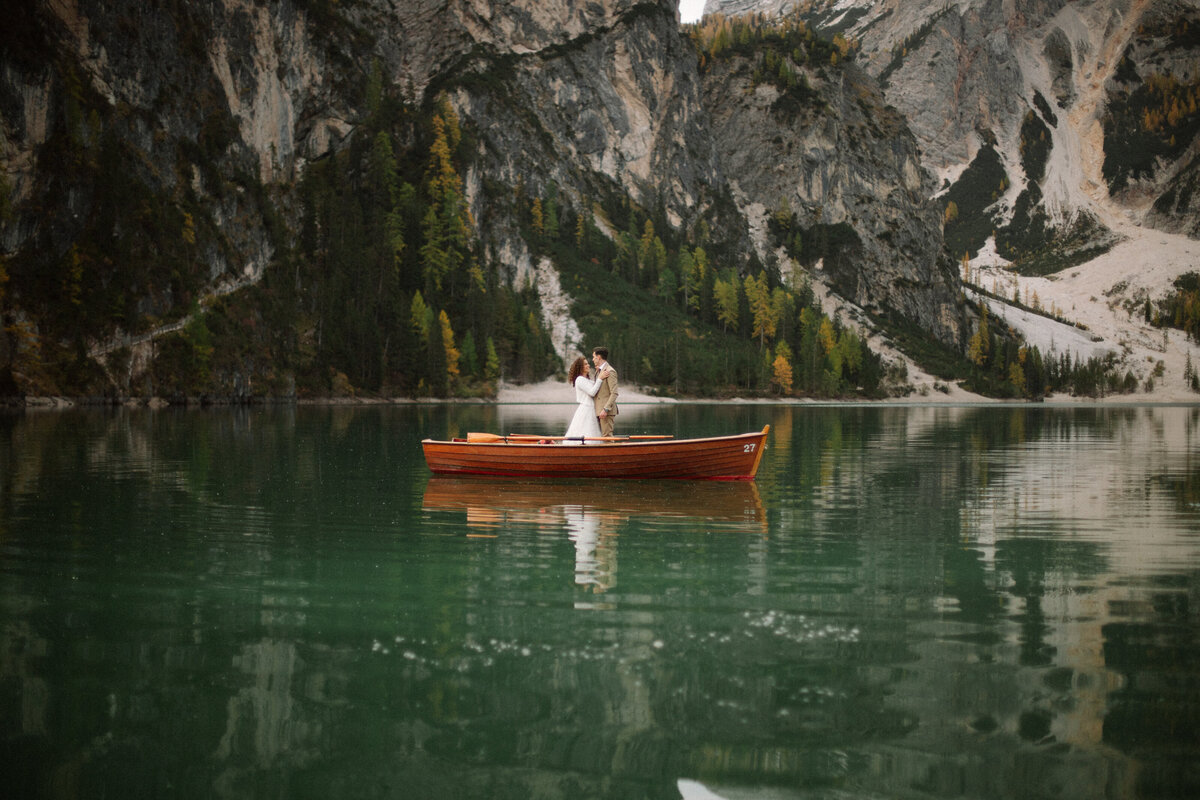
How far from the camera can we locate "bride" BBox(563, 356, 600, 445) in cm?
2283

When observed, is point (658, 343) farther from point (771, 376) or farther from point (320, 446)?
point (320, 446)

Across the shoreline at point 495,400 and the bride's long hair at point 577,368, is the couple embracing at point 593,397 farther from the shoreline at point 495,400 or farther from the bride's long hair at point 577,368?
the shoreline at point 495,400

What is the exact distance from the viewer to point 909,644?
8953mm

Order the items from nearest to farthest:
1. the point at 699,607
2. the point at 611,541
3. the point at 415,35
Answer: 1. the point at 699,607
2. the point at 611,541
3. the point at 415,35

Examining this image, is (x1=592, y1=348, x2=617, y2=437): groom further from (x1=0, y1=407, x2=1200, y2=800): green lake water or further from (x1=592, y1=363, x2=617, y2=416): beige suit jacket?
(x1=0, y1=407, x2=1200, y2=800): green lake water

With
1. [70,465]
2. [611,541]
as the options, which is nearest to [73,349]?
[70,465]

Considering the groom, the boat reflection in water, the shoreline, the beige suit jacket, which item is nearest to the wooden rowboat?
the boat reflection in water

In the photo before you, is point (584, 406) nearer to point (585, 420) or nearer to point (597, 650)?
point (585, 420)

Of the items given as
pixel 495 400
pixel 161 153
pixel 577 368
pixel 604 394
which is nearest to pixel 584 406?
pixel 604 394

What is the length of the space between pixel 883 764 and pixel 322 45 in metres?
167

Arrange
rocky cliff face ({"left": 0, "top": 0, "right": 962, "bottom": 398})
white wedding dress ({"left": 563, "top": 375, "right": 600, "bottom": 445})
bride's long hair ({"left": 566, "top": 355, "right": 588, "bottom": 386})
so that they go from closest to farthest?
bride's long hair ({"left": 566, "top": 355, "right": 588, "bottom": 386})
white wedding dress ({"left": 563, "top": 375, "right": 600, "bottom": 445})
rocky cliff face ({"left": 0, "top": 0, "right": 962, "bottom": 398})

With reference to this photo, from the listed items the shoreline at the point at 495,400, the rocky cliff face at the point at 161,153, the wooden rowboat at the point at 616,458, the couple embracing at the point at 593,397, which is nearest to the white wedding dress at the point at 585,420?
the couple embracing at the point at 593,397

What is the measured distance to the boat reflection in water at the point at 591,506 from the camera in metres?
14.5

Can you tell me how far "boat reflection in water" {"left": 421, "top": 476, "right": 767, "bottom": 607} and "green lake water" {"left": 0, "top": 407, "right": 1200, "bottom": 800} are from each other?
161 millimetres
